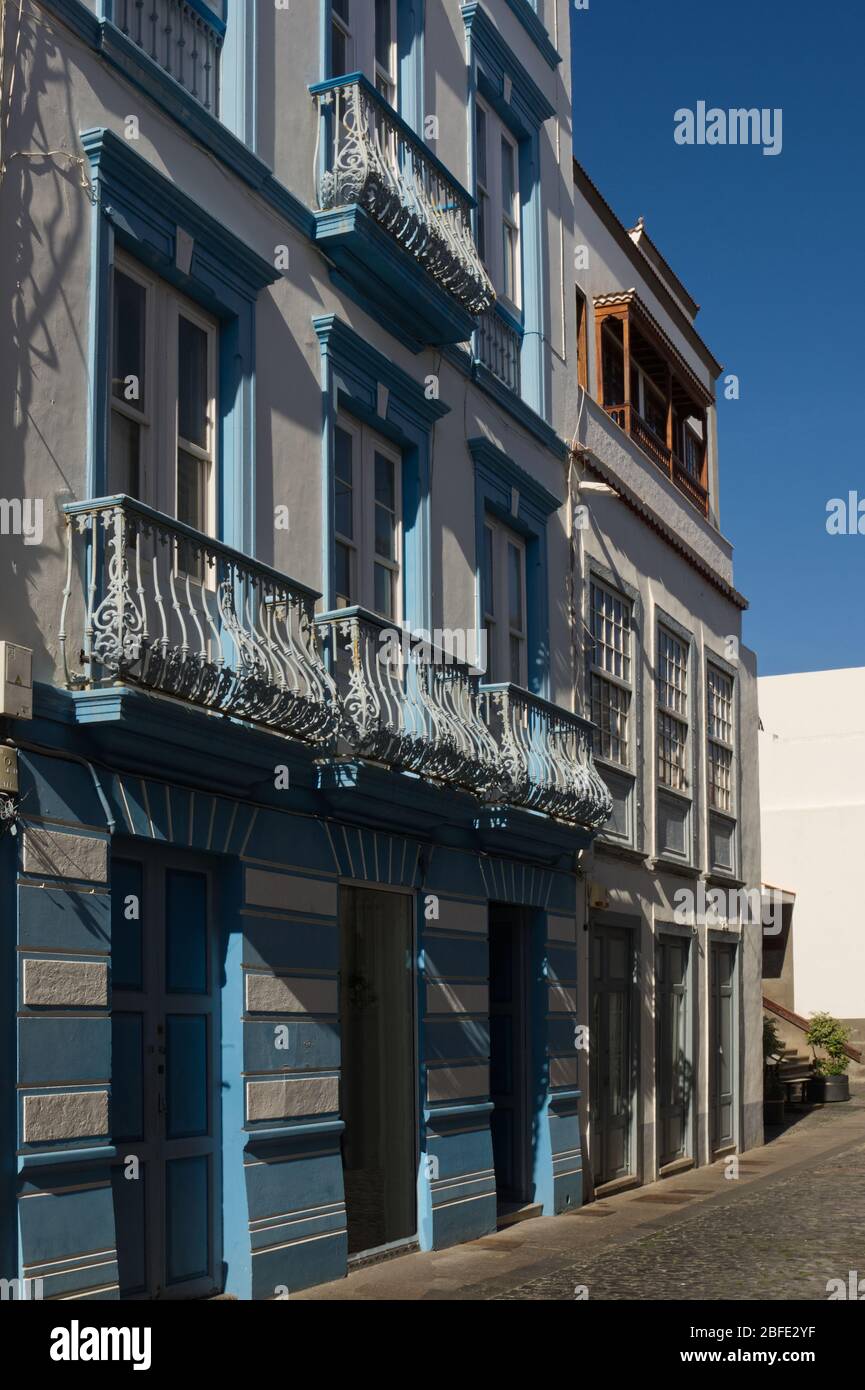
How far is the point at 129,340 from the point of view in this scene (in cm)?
941

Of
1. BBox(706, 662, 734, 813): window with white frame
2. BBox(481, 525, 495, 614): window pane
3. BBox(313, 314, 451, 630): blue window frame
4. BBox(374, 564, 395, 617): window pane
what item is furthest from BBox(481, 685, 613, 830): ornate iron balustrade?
BBox(706, 662, 734, 813): window with white frame

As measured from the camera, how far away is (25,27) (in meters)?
8.36

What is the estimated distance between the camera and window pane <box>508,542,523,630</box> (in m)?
15.1

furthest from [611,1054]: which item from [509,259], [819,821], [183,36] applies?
[819,821]

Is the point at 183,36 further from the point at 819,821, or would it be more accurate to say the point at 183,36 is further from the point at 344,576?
the point at 819,821

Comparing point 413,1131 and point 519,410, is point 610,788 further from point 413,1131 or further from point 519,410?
point 413,1131

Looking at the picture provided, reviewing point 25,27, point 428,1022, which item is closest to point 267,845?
point 428,1022

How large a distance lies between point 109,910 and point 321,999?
8.31 ft

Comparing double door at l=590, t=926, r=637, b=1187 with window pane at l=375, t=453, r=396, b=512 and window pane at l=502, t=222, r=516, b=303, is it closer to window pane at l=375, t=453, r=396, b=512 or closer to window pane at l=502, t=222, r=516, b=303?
window pane at l=375, t=453, r=396, b=512

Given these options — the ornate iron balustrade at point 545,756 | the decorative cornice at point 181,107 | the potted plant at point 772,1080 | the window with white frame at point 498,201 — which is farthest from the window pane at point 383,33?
the potted plant at point 772,1080

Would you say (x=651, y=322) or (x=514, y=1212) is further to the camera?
(x=651, y=322)

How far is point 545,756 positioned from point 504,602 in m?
1.56

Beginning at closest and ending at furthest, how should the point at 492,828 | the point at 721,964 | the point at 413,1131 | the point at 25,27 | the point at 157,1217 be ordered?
the point at 25,27
the point at 157,1217
the point at 413,1131
the point at 492,828
the point at 721,964
